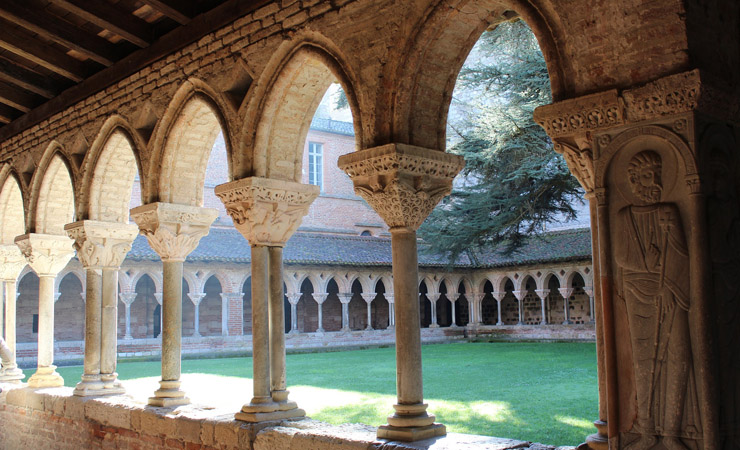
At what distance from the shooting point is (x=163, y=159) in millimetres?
6852

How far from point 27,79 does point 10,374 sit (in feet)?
12.6

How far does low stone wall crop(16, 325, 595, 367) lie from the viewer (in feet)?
60.7

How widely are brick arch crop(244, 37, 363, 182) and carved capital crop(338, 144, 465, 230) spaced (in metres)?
1.11

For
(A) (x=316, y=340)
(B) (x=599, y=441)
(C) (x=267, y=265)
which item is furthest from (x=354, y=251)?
(B) (x=599, y=441)

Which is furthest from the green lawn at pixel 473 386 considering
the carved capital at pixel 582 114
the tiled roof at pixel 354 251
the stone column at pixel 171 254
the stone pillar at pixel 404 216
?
the tiled roof at pixel 354 251

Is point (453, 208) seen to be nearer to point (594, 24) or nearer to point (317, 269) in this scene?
point (317, 269)

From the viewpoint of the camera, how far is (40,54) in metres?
7.60

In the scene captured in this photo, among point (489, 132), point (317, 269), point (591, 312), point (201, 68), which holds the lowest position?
point (591, 312)

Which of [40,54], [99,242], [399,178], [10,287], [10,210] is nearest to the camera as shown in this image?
[399,178]

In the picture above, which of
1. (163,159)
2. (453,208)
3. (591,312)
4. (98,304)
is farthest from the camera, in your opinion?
(591,312)

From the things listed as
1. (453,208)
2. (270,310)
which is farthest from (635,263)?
(453,208)

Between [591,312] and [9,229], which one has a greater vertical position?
[9,229]

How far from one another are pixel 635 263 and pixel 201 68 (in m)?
4.39

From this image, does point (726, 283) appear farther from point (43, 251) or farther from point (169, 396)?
point (43, 251)
